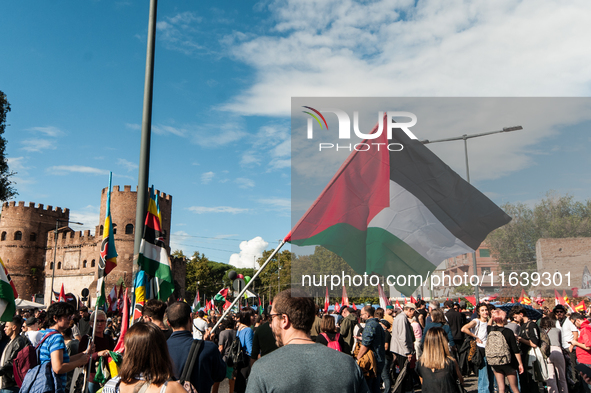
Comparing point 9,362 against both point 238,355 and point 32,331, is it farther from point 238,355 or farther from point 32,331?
point 238,355

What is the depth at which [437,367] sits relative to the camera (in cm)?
487

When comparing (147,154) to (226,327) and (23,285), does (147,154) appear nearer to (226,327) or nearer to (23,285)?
(226,327)

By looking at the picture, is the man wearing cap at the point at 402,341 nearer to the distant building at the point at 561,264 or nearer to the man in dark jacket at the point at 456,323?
the distant building at the point at 561,264

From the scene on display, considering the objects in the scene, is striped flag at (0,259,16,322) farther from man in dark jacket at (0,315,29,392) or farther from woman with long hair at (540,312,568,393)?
woman with long hair at (540,312,568,393)

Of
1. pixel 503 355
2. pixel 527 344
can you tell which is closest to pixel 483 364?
pixel 527 344

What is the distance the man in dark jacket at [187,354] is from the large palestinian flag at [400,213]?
123 inches

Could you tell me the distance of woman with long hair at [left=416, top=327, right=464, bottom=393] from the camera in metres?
4.81

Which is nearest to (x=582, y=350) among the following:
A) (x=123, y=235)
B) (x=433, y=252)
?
(x=433, y=252)

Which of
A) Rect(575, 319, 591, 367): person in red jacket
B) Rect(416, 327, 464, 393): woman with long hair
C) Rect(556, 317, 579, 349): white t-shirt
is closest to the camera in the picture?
Rect(416, 327, 464, 393): woman with long hair

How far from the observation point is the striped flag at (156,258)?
6.65 meters

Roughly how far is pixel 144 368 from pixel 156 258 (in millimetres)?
4258

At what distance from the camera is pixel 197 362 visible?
13.1 feet

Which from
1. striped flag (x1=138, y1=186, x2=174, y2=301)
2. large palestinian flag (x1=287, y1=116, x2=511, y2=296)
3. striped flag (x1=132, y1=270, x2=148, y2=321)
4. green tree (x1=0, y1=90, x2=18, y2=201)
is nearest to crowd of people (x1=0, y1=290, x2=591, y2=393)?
striped flag (x1=132, y1=270, x2=148, y2=321)

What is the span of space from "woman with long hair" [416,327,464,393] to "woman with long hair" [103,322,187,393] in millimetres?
3051
